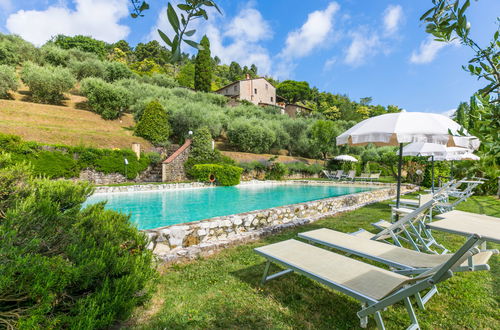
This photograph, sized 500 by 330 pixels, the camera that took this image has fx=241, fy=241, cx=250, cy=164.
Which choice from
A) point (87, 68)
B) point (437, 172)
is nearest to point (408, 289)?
point (437, 172)

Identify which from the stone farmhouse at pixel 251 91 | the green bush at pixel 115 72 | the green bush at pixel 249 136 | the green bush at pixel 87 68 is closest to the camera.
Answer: the green bush at pixel 249 136

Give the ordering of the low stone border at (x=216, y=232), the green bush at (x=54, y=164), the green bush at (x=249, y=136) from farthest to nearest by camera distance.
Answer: the green bush at (x=249, y=136)
the green bush at (x=54, y=164)
the low stone border at (x=216, y=232)

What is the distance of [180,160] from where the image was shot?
16.0m

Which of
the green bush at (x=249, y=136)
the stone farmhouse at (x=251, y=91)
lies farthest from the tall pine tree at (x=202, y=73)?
the green bush at (x=249, y=136)

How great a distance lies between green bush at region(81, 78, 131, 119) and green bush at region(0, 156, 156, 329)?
20585 millimetres

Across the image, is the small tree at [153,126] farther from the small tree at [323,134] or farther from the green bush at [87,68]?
the small tree at [323,134]

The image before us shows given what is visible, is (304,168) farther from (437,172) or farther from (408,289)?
(408,289)

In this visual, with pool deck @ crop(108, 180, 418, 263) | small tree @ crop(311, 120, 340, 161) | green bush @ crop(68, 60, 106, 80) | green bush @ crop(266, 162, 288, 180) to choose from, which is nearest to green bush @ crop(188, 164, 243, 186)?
green bush @ crop(266, 162, 288, 180)

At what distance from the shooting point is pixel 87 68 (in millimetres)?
25359

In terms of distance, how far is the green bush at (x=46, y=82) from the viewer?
19219 mm

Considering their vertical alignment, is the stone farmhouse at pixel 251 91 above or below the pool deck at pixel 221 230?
above

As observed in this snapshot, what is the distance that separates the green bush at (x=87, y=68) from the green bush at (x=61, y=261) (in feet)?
94.5

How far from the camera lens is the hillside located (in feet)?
44.7

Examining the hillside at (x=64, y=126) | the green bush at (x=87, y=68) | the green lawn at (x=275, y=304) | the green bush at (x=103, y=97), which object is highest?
the green bush at (x=87, y=68)
